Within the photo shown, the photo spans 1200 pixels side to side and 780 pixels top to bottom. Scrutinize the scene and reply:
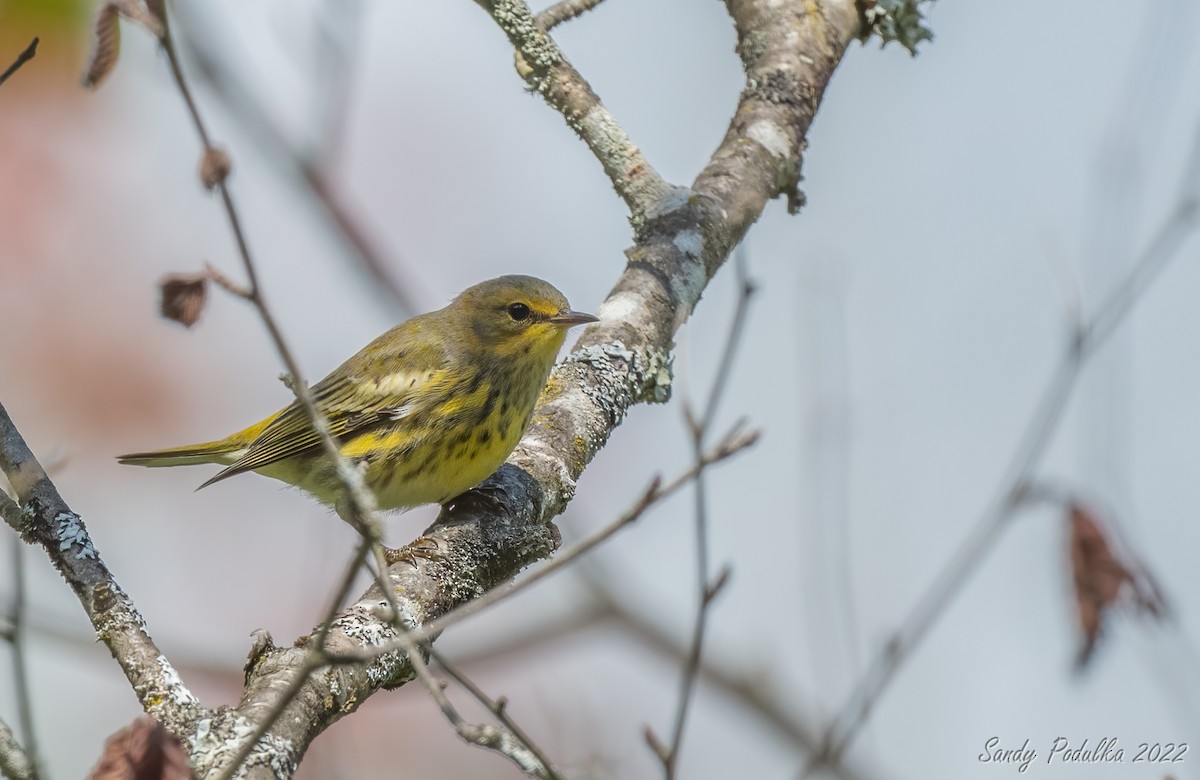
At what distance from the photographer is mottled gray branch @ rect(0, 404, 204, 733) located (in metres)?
2.60

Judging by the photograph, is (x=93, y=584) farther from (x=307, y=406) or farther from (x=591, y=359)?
(x=591, y=359)

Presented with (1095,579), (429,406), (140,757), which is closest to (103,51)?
(140,757)

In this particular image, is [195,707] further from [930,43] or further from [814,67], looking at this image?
[930,43]

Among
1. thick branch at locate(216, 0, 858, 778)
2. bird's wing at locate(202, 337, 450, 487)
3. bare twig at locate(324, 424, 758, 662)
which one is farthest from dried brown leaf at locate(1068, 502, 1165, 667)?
bird's wing at locate(202, 337, 450, 487)

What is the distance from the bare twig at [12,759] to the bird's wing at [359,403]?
3.15 meters

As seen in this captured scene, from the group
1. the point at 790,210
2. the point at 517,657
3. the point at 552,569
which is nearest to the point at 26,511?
the point at 552,569

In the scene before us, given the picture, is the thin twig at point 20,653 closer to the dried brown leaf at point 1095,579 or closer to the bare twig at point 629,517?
the bare twig at point 629,517

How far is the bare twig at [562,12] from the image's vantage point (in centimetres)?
545

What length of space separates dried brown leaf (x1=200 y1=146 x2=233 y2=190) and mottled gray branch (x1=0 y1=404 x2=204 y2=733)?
135 centimetres

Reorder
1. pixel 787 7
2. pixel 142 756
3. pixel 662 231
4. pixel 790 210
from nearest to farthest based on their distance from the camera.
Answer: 1. pixel 142 756
2. pixel 662 231
3. pixel 790 210
4. pixel 787 7

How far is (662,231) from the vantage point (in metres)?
5.17

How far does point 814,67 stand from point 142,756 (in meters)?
4.89

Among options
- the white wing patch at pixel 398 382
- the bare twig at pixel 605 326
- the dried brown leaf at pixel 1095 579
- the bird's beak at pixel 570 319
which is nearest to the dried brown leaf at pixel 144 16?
the bare twig at pixel 605 326

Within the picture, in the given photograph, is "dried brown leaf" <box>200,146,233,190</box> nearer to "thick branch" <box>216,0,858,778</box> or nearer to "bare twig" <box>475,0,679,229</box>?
"thick branch" <box>216,0,858,778</box>
